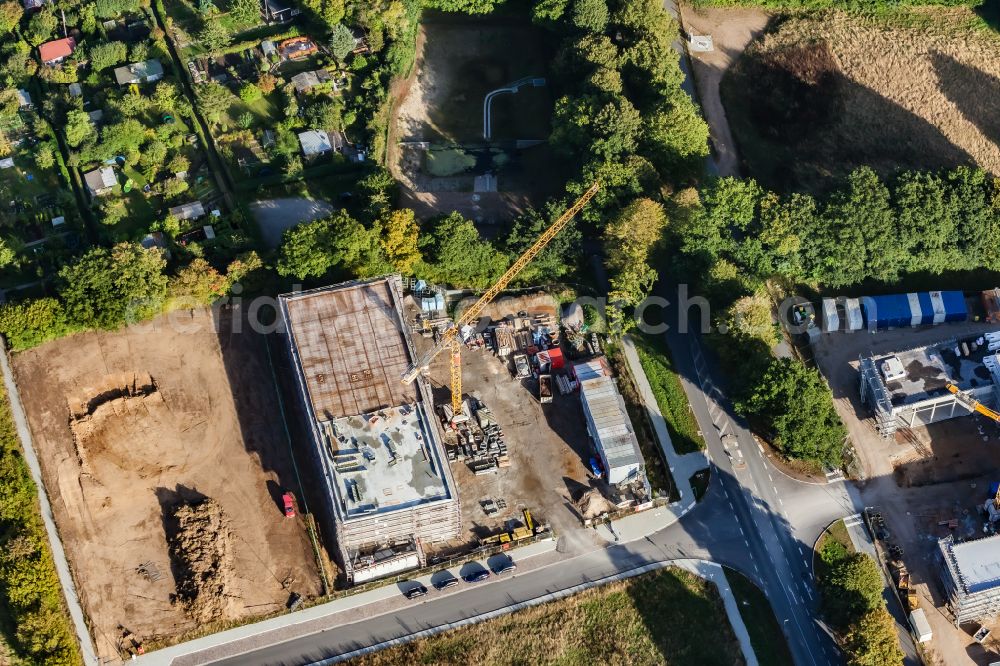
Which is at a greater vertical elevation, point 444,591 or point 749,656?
point 444,591

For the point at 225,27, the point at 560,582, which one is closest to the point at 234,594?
the point at 560,582

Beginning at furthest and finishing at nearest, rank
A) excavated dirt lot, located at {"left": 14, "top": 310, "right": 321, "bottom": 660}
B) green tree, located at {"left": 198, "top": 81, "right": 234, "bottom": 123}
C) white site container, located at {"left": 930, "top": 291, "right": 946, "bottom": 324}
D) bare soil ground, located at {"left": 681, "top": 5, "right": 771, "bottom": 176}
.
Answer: bare soil ground, located at {"left": 681, "top": 5, "right": 771, "bottom": 176} < green tree, located at {"left": 198, "top": 81, "right": 234, "bottom": 123} < white site container, located at {"left": 930, "top": 291, "right": 946, "bottom": 324} < excavated dirt lot, located at {"left": 14, "top": 310, "right": 321, "bottom": 660}

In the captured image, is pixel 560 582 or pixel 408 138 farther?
pixel 408 138

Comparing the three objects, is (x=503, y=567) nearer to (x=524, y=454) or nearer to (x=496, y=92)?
(x=524, y=454)

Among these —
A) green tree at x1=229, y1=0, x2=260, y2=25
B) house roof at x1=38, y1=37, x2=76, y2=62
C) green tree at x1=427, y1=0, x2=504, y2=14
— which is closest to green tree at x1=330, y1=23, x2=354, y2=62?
green tree at x1=229, y1=0, x2=260, y2=25

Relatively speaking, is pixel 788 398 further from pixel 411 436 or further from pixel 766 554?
pixel 411 436

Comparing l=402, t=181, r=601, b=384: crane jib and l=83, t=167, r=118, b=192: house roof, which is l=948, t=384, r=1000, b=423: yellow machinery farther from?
l=83, t=167, r=118, b=192: house roof
